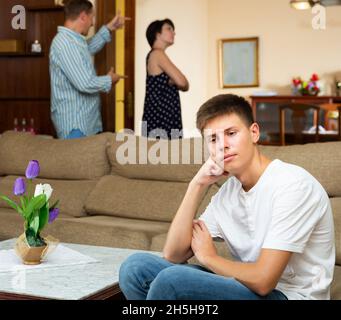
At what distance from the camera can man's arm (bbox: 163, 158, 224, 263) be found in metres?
2.11

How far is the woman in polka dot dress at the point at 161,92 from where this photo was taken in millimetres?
4668

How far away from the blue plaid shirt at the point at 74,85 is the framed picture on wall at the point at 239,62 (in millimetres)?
4753

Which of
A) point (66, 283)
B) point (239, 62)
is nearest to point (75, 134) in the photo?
point (66, 283)

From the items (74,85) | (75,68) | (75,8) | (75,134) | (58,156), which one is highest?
(75,8)

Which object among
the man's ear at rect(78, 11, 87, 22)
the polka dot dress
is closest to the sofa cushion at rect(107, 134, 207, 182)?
the polka dot dress

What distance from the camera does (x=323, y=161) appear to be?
3.08m

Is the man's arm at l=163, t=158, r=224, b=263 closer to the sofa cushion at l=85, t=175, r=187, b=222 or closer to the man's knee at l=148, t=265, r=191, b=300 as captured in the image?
the man's knee at l=148, t=265, r=191, b=300

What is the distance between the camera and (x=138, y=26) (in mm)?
7000

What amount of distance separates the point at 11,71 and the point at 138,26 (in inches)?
68.9

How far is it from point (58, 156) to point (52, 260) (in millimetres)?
1690

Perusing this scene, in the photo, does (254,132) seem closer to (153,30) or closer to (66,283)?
(66,283)

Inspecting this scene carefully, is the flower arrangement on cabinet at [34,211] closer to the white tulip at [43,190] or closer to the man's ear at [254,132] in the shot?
the white tulip at [43,190]

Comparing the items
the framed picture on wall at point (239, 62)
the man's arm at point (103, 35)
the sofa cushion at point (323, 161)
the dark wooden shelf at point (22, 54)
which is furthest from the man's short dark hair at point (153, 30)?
the framed picture on wall at point (239, 62)

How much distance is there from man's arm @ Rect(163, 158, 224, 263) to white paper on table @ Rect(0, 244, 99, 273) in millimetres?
448
